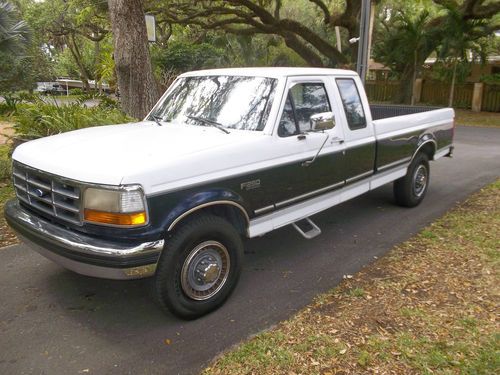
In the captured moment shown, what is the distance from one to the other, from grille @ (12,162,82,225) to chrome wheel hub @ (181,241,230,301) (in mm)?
910

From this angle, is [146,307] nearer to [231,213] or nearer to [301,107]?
[231,213]

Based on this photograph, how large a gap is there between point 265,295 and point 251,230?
2.03ft

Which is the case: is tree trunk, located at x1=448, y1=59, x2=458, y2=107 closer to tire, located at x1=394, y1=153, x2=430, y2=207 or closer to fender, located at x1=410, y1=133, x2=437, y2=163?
fender, located at x1=410, y1=133, x2=437, y2=163

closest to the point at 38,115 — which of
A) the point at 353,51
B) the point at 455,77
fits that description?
the point at 353,51

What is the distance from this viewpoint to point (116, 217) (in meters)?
3.18

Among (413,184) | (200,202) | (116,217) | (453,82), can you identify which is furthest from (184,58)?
(116,217)

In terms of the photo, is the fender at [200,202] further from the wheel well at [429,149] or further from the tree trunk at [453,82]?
the tree trunk at [453,82]

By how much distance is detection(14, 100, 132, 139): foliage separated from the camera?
7.73 metres

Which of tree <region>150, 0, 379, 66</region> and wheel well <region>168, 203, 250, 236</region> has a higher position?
tree <region>150, 0, 379, 66</region>

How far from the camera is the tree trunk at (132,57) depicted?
27.0 ft

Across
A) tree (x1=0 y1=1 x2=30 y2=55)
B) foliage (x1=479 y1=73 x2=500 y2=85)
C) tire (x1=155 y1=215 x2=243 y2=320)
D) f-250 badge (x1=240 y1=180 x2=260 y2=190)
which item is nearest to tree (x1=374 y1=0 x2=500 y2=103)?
foliage (x1=479 y1=73 x2=500 y2=85)

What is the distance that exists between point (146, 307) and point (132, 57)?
589 centimetres

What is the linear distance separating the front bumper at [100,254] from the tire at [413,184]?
14.4 feet

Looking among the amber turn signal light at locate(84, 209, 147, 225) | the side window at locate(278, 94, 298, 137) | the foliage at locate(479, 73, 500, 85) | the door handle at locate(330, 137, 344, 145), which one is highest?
the foliage at locate(479, 73, 500, 85)
